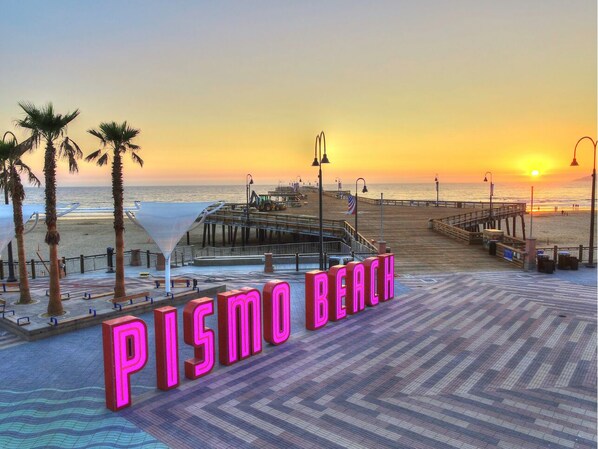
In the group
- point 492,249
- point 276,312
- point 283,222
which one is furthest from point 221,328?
point 283,222

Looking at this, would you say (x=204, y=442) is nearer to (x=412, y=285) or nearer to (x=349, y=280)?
(x=349, y=280)

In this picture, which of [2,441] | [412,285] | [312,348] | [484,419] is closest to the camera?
[2,441]

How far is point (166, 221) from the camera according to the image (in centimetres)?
1858

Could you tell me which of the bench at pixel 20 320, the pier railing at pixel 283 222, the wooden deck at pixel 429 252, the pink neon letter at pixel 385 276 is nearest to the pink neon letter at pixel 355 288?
the pink neon letter at pixel 385 276

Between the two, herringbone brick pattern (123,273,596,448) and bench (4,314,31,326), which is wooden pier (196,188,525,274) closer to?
herringbone brick pattern (123,273,596,448)

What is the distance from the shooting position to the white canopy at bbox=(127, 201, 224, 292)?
18.5m

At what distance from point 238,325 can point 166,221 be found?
8.02 m

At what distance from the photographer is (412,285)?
2194 cm

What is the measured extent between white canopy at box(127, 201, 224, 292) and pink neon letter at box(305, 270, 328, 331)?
257 inches

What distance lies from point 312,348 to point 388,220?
3855 centimetres

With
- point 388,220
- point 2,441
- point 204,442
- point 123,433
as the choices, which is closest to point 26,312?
point 2,441

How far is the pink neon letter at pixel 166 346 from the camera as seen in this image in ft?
34.2

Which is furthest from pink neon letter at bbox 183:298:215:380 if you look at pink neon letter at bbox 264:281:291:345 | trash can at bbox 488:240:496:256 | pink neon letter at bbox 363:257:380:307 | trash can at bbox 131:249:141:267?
trash can at bbox 488:240:496:256

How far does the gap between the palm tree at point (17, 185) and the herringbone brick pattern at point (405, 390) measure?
10.9 m
